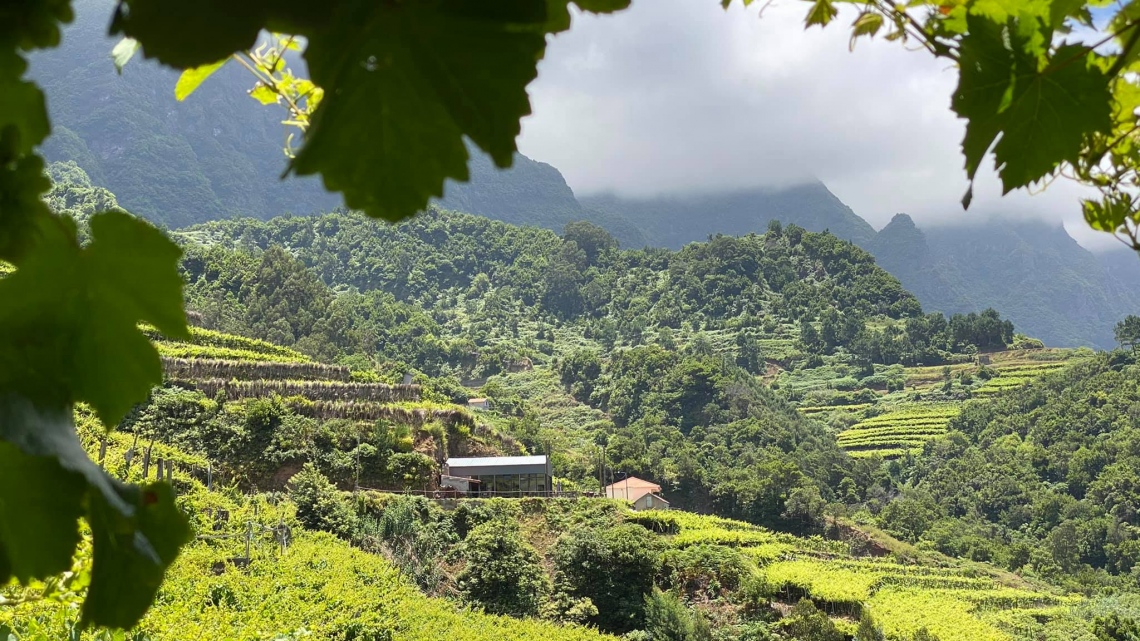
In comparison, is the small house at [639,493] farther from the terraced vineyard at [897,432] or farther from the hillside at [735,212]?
the hillside at [735,212]

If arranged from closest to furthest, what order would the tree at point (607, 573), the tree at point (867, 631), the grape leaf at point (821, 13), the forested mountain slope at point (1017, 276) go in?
the grape leaf at point (821, 13), the tree at point (607, 573), the tree at point (867, 631), the forested mountain slope at point (1017, 276)

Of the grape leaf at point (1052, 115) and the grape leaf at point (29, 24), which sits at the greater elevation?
the grape leaf at point (1052, 115)

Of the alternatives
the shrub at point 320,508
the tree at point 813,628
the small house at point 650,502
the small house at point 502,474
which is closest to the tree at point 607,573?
the tree at point 813,628

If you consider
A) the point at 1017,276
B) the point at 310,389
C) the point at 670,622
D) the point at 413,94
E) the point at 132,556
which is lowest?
the point at 670,622

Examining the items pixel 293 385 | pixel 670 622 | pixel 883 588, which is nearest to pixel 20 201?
pixel 670 622

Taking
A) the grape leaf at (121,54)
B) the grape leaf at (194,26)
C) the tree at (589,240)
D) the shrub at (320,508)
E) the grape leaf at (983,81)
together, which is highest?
the tree at (589,240)

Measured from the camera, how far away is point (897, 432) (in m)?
32.8

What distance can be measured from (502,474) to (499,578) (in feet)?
16.2

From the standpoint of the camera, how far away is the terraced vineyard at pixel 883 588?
14.1 metres

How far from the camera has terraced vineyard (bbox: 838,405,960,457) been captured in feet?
103

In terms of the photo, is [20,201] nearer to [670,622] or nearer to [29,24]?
[29,24]

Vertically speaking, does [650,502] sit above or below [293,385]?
below

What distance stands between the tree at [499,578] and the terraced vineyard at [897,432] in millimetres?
22343

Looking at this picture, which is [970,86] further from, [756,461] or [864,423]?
[864,423]
